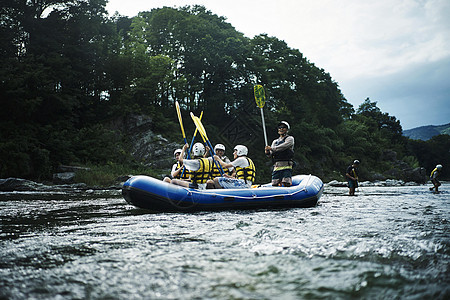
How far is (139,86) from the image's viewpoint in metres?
24.0

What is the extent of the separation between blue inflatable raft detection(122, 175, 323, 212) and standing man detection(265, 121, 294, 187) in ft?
1.69

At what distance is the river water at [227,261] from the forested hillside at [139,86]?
46.6 ft

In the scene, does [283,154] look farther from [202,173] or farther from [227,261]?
[227,261]

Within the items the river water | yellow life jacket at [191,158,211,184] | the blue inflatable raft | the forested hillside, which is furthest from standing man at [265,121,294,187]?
the forested hillside

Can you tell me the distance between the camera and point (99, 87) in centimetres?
2373

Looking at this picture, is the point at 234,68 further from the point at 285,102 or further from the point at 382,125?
the point at 382,125

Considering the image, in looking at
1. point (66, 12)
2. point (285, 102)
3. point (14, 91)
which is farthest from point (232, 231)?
point (285, 102)

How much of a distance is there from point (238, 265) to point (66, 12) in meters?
25.8

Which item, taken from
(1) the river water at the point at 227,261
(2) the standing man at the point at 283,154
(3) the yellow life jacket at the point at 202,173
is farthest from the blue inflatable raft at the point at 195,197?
(1) the river water at the point at 227,261

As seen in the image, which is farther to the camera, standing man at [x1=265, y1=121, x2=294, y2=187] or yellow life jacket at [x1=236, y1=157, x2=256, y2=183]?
yellow life jacket at [x1=236, y1=157, x2=256, y2=183]

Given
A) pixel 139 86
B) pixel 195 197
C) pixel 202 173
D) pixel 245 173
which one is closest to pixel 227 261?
pixel 195 197

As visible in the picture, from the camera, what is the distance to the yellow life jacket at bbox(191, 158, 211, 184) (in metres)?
6.82

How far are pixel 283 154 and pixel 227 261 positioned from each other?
4.94 metres

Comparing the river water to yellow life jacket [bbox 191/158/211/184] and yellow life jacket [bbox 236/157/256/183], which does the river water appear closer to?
yellow life jacket [bbox 191/158/211/184]
